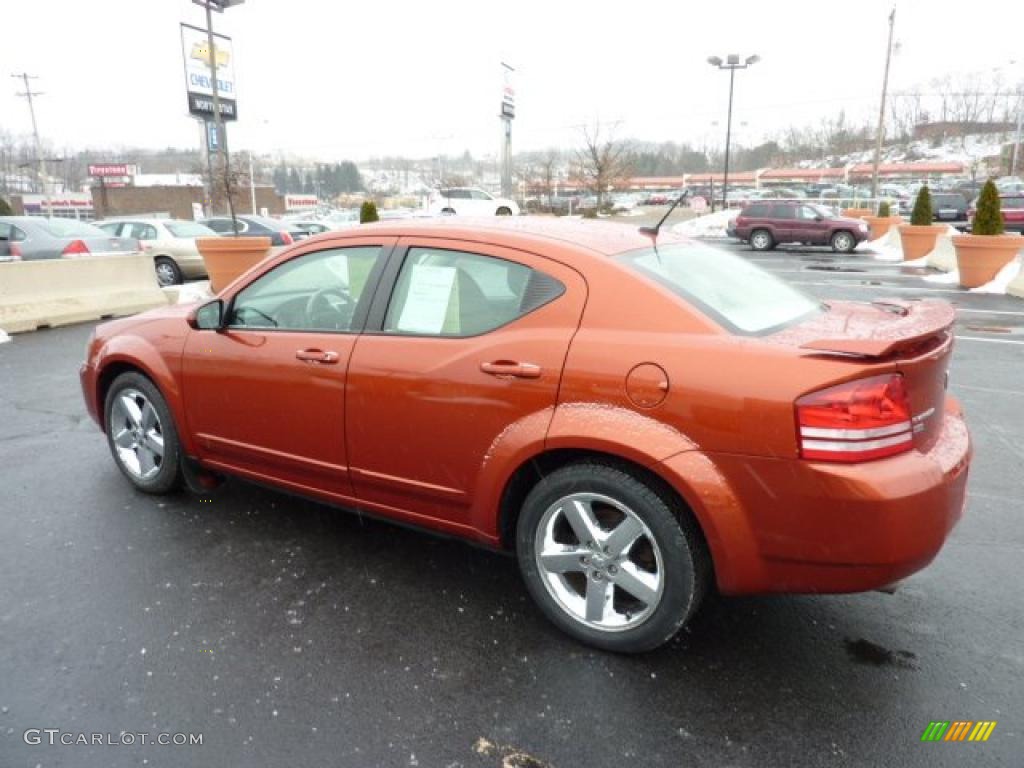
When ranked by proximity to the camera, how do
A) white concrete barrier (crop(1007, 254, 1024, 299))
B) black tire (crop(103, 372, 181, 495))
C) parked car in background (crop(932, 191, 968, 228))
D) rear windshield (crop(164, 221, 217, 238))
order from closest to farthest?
1. black tire (crop(103, 372, 181, 495))
2. white concrete barrier (crop(1007, 254, 1024, 299))
3. rear windshield (crop(164, 221, 217, 238))
4. parked car in background (crop(932, 191, 968, 228))

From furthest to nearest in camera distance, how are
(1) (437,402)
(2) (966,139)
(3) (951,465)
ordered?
1. (2) (966,139)
2. (1) (437,402)
3. (3) (951,465)

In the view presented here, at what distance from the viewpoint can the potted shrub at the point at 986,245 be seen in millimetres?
13969

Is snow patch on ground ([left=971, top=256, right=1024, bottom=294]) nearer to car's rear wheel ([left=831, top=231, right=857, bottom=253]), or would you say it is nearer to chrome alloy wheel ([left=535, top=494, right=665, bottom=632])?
car's rear wheel ([left=831, top=231, right=857, bottom=253])

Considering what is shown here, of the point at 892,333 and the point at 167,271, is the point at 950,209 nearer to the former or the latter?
the point at 167,271

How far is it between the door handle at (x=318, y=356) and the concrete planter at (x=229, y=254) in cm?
929

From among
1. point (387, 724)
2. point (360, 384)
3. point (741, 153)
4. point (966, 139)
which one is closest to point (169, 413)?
point (360, 384)

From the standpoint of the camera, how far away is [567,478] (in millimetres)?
2693

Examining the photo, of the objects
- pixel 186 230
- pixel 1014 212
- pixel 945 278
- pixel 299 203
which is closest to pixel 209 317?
pixel 186 230

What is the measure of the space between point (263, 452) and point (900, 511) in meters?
2.74

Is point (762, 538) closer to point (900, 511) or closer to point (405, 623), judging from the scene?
point (900, 511)

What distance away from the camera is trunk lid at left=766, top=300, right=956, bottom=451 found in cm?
235

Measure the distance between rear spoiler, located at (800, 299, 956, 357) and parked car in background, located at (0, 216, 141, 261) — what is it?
12422 millimetres

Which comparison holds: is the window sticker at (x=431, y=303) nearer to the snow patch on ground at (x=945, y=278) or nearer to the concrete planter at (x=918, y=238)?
the snow patch on ground at (x=945, y=278)

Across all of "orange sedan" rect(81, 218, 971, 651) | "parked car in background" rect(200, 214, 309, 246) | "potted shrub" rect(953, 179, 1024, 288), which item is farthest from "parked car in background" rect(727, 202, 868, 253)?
"orange sedan" rect(81, 218, 971, 651)
